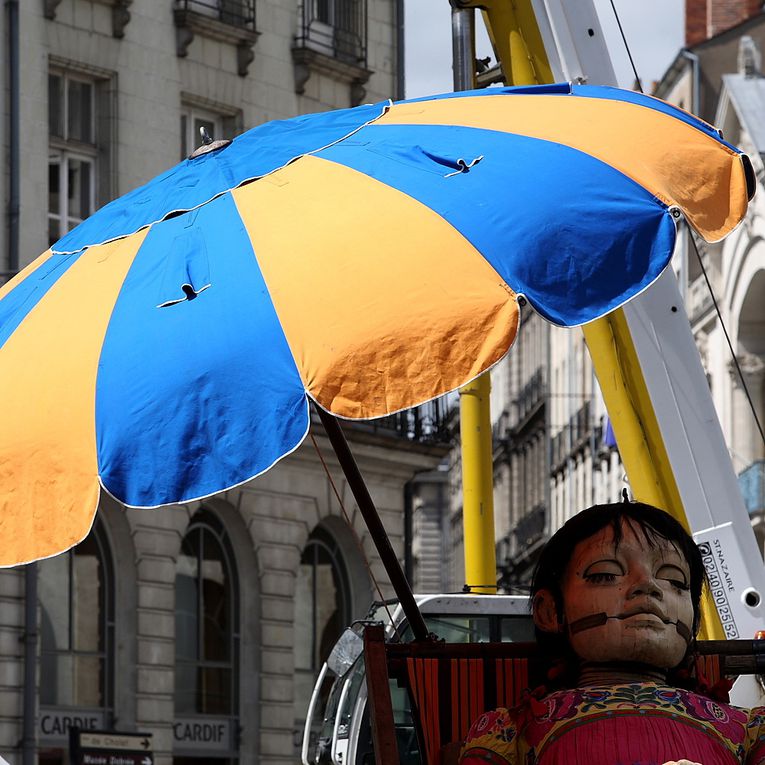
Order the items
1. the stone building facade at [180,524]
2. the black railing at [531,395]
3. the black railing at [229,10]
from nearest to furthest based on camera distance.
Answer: the stone building facade at [180,524]
the black railing at [229,10]
the black railing at [531,395]

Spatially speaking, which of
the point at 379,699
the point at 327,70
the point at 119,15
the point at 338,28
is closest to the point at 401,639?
the point at 379,699

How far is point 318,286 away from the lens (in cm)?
505

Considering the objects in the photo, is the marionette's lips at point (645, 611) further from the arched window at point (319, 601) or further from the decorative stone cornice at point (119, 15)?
the arched window at point (319, 601)

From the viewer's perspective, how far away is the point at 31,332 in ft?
18.3

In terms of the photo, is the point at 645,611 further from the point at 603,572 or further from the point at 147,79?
the point at 147,79

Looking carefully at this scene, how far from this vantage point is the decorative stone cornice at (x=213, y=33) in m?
28.0

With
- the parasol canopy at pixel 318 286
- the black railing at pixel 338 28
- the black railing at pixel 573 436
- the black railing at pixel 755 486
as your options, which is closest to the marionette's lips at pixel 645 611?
the parasol canopy at pixel 318 286

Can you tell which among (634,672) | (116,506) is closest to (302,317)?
(634,672)

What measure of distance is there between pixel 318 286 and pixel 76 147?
22.2 meters

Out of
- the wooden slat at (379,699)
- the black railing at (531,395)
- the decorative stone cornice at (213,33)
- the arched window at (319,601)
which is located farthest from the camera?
the black railing at (531,395)

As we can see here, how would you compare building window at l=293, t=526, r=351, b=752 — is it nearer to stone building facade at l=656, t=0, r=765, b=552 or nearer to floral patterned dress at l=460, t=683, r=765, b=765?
stone building facade at l=656, t=0, r=765, b=552

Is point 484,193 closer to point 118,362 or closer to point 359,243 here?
point 359,243

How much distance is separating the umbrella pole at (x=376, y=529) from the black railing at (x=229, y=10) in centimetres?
2302

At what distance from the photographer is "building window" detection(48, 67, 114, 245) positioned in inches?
1049
